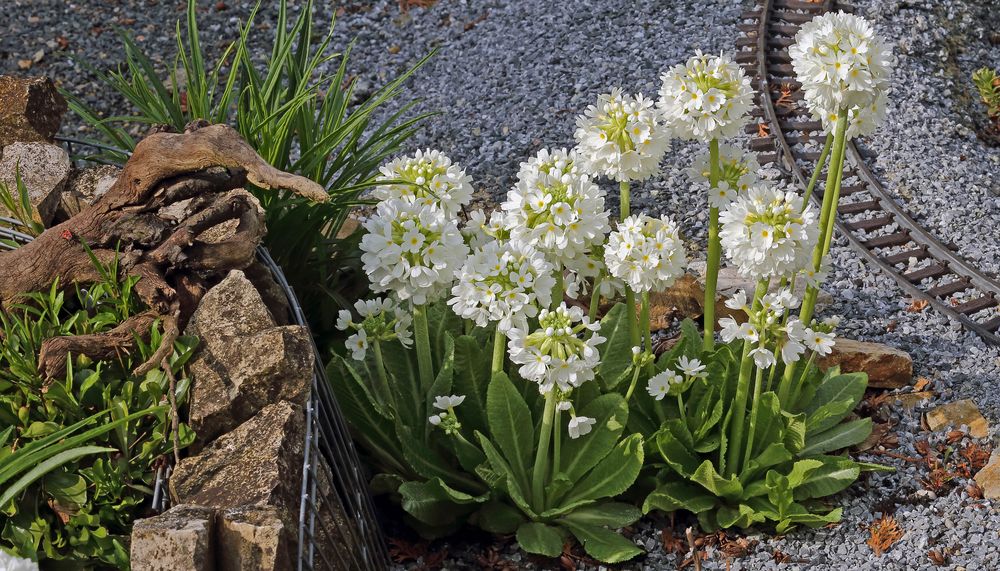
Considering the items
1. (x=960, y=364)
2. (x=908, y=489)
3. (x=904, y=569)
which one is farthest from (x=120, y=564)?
(x=960, y=364)

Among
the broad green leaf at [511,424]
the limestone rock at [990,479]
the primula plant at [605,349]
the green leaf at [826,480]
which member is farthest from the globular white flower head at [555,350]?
the limestone rock at [990,479]

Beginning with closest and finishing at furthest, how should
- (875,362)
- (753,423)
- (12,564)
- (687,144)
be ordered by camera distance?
(12,564) < (753,423) < (875,362) < (687,144)

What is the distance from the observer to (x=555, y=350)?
276cm

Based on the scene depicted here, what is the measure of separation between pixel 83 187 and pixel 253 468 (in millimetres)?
1543

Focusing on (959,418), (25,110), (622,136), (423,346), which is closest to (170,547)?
(423,346)

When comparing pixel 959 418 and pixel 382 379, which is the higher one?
pixel 382 379

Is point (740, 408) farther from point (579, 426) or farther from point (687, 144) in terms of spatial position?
point (687, 144)

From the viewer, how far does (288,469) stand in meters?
2.61

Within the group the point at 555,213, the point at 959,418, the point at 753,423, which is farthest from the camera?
the point at 959,418

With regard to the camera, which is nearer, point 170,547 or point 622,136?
point 170,547

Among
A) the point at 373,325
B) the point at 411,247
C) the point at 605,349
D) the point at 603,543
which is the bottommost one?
the point at 603,543

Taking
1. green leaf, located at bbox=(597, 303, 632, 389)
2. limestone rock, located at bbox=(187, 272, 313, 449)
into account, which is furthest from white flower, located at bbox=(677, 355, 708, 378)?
limestone rock, located at bbox=(187, 272, 313, 449)

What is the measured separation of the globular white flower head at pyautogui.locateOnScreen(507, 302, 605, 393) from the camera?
108 inches

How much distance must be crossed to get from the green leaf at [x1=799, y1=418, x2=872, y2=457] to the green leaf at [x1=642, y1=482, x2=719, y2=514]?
41 centimetres
